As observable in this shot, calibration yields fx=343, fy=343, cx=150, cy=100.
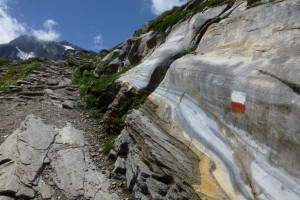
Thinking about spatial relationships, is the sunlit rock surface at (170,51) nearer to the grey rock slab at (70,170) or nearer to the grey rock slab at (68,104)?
the grey rock slab at (68,104)

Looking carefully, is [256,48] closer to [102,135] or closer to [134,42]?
[102,135]

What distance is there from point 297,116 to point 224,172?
9.54 ft

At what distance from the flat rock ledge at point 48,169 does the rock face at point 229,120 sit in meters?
1.66

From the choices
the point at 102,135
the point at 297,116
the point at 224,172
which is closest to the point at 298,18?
the point at 297,116

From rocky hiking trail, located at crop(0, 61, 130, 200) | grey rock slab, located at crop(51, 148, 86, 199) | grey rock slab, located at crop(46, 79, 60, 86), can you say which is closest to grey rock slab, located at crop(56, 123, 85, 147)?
rocky hiking trail, located at crop(0, 61, 130, 200)

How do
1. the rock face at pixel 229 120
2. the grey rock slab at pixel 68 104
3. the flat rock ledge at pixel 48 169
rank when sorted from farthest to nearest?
the grey rock slab at pixel 68 104
the flat rock ledge at pixel 48 169
the rock face at pixel 229 120

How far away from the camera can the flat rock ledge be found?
12961mm

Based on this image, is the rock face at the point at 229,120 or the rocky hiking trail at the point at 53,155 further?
the rocky hiking trail at the point at 53,155

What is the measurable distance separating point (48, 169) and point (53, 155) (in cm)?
123

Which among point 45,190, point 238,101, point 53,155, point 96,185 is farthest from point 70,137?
point 238,101

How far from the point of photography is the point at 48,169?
14.4m

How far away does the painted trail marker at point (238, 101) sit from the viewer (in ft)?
32.9

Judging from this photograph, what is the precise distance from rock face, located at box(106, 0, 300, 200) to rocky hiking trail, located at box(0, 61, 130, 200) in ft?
4.50

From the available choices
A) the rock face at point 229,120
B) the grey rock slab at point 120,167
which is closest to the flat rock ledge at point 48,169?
the grey rock slab at point 120,167
